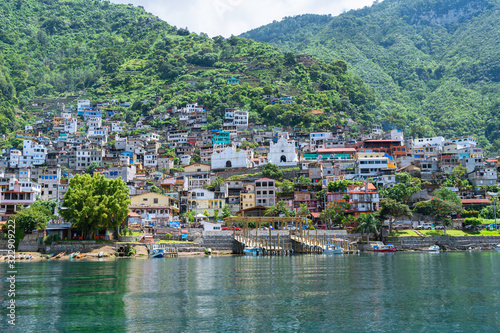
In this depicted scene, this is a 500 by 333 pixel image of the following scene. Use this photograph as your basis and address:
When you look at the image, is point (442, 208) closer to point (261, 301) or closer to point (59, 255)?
point (59, 255)

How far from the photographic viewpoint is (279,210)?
8500cm

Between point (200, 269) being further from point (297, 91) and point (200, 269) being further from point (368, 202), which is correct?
point (297, 91)

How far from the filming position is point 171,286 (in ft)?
116

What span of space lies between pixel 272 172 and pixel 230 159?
46.4 ft

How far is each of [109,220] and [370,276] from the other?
38.0 meters

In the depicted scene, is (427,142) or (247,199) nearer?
(247,199)

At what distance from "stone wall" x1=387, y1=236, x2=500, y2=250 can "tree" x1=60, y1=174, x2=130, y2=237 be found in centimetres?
3875

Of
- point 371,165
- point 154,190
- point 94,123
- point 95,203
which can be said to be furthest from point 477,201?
point 94,123

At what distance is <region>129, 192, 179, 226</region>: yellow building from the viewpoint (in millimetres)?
83525

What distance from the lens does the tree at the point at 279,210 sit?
84750mm

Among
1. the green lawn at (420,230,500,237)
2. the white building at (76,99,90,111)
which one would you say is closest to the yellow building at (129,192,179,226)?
the green lawn at (420,230,500,237)

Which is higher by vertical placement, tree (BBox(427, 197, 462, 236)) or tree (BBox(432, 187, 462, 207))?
tree (BBox(432, 187, 462, 207))

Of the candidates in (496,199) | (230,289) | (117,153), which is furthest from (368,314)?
(117,153)

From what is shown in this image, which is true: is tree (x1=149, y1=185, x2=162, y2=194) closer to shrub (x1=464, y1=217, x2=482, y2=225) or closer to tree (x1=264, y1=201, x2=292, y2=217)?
tree (x1=264, y1=201, x2=292, y2=217)
